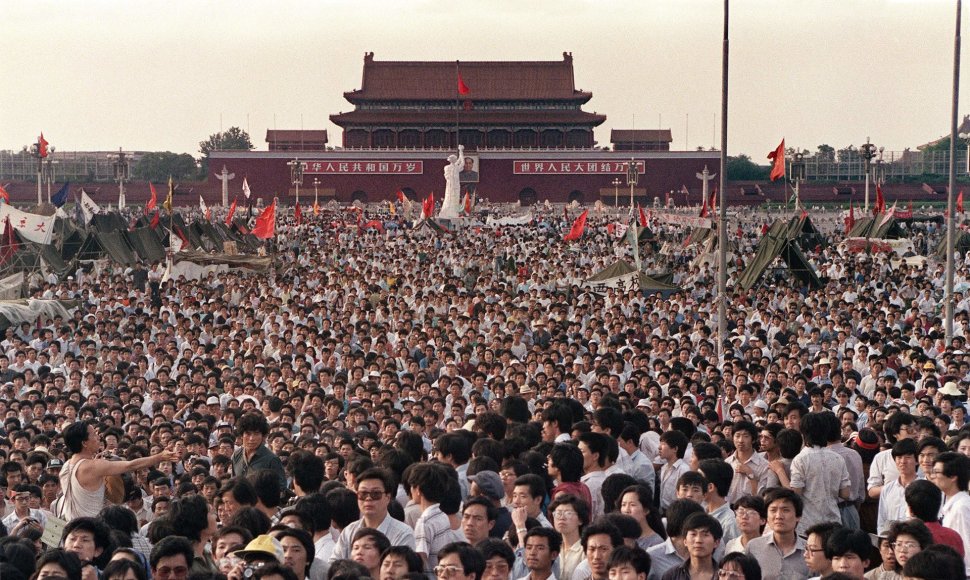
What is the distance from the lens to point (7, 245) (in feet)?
69.3

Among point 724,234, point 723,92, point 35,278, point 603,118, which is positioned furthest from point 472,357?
point 603,118

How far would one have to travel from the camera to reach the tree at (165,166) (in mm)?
77312

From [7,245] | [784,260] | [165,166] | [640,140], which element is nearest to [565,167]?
[640,140]

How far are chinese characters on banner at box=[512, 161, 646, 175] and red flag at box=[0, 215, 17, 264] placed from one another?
130ft

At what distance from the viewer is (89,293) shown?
19.6 metres

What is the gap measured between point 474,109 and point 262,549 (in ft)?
190

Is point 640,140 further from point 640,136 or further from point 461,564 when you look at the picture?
point 461,564

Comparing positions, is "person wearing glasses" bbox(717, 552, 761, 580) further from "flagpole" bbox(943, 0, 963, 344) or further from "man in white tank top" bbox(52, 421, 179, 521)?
"flagpole" bbox(943, 0, 963, 344)

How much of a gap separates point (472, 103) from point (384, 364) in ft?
167

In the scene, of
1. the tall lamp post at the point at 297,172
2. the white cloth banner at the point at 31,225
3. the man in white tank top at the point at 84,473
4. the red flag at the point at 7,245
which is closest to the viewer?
the man in white tank top at the point at 84,473

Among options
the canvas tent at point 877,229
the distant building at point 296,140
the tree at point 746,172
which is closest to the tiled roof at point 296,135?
the distant building at point 296,140

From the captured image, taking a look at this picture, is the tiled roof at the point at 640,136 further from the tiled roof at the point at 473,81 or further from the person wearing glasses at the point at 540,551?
the person wearing glasses at the point at 540,551

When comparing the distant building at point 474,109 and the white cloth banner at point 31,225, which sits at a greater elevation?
the distant building at point 474,109

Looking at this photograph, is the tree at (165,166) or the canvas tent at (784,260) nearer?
the canvas tent at (784,260)
